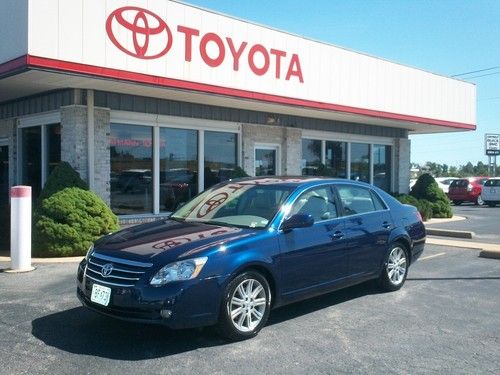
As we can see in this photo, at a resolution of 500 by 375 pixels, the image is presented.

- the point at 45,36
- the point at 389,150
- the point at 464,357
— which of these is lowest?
the point at 464,357

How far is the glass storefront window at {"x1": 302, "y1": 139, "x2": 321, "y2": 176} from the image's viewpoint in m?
16.9

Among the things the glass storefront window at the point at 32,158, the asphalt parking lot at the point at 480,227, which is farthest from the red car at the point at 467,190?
the glass storefront window at the point at 32,158

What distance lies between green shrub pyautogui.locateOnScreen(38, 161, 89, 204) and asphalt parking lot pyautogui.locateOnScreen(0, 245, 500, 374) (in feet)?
10.4

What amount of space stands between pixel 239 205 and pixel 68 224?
15.6ft

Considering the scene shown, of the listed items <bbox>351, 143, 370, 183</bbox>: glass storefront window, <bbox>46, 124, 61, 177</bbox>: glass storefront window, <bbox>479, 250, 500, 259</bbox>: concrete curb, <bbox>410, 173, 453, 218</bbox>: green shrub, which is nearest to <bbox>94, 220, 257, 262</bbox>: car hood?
<bbox>479, 250, 500, 259</bbox>: concrete curb

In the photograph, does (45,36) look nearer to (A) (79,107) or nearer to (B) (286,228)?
(A) (79,107)

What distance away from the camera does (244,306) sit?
5121 millimetres

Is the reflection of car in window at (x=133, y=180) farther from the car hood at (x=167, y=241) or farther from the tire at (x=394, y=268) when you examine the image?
the tire at (x=394, y=268)

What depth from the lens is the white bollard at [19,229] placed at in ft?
26.9

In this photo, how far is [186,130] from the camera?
13.4 metres

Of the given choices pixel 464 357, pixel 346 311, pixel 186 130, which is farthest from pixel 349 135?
pixel 464 357

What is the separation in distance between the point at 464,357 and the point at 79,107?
900cm

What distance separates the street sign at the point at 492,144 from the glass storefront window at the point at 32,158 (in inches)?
1519

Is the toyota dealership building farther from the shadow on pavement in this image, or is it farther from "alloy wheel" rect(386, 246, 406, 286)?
"alloy wheel" rect(386, 246, 406, 286)
